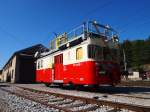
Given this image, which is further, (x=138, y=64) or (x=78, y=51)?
(x=138, y=64)

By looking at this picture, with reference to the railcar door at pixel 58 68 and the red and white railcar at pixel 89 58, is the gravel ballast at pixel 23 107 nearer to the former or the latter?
the red and white railcar at pixel 89 58

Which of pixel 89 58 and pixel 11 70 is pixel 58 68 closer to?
pixel 89 58

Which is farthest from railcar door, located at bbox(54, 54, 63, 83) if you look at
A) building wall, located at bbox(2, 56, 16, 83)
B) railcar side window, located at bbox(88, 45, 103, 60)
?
building wall, located at bbox(2, 56, 16, 83)

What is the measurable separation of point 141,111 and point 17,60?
1294 inches

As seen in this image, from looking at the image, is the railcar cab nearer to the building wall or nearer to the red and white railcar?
the red and white railcar

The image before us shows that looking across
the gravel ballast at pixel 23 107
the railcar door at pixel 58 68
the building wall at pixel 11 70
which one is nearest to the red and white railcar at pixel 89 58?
the railcar door at pixel 58 68

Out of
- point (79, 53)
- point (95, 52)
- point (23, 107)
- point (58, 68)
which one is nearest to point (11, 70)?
point (58, 68)

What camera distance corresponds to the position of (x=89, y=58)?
12.6 m

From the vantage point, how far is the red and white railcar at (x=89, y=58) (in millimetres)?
12500

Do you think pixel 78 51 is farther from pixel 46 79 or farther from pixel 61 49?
pixel 46 79

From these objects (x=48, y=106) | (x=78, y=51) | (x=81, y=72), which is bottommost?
(x=48, y=106)

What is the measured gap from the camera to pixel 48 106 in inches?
310

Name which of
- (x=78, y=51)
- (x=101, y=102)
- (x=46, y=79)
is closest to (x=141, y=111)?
(x=101, y=102)

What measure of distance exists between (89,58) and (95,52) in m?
0.59
